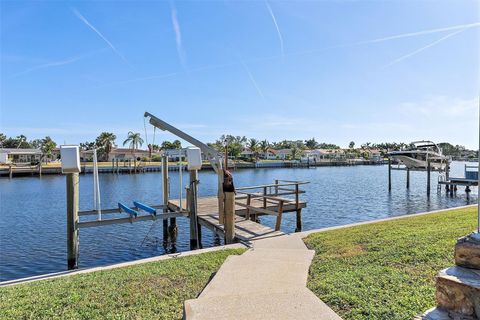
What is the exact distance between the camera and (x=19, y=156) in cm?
8712

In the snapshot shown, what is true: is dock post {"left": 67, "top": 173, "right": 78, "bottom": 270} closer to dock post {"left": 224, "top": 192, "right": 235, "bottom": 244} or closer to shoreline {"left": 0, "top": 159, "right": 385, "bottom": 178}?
dock post {"left": 224, "top": 192, "right": 235, "bottom": 244}

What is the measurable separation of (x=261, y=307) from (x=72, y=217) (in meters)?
7.67

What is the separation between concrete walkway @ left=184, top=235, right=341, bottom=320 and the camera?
159 inches

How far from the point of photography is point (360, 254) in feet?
22.3

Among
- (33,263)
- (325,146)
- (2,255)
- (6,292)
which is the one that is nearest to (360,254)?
(6,292)

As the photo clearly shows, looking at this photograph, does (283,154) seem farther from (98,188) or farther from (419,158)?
(98,188)

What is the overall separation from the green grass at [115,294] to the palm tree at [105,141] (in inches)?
3628

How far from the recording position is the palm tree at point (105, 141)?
303 ft

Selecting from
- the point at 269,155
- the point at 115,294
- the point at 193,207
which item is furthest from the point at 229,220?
the point at 269,155

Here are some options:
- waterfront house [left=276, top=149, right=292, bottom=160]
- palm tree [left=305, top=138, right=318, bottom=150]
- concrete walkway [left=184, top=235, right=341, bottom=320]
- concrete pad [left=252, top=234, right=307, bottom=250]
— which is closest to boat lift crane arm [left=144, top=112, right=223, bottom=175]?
concrete pad [left=252, top=234, right=307, bottom=250]

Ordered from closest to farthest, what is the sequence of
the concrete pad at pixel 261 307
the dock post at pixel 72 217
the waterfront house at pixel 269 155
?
the concrete pad at pixel 261 307 < the dock post at pixel 72 217 < the waterfront house at pixel 269 155

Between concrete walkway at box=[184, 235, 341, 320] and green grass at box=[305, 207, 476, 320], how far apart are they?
283 millimetres

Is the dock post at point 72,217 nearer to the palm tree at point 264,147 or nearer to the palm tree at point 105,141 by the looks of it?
the palm tree at point 105,141

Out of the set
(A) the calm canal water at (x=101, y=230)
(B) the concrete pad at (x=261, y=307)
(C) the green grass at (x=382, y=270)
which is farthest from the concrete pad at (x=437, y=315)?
(A) the calm canal water at (x=101, y=230)
